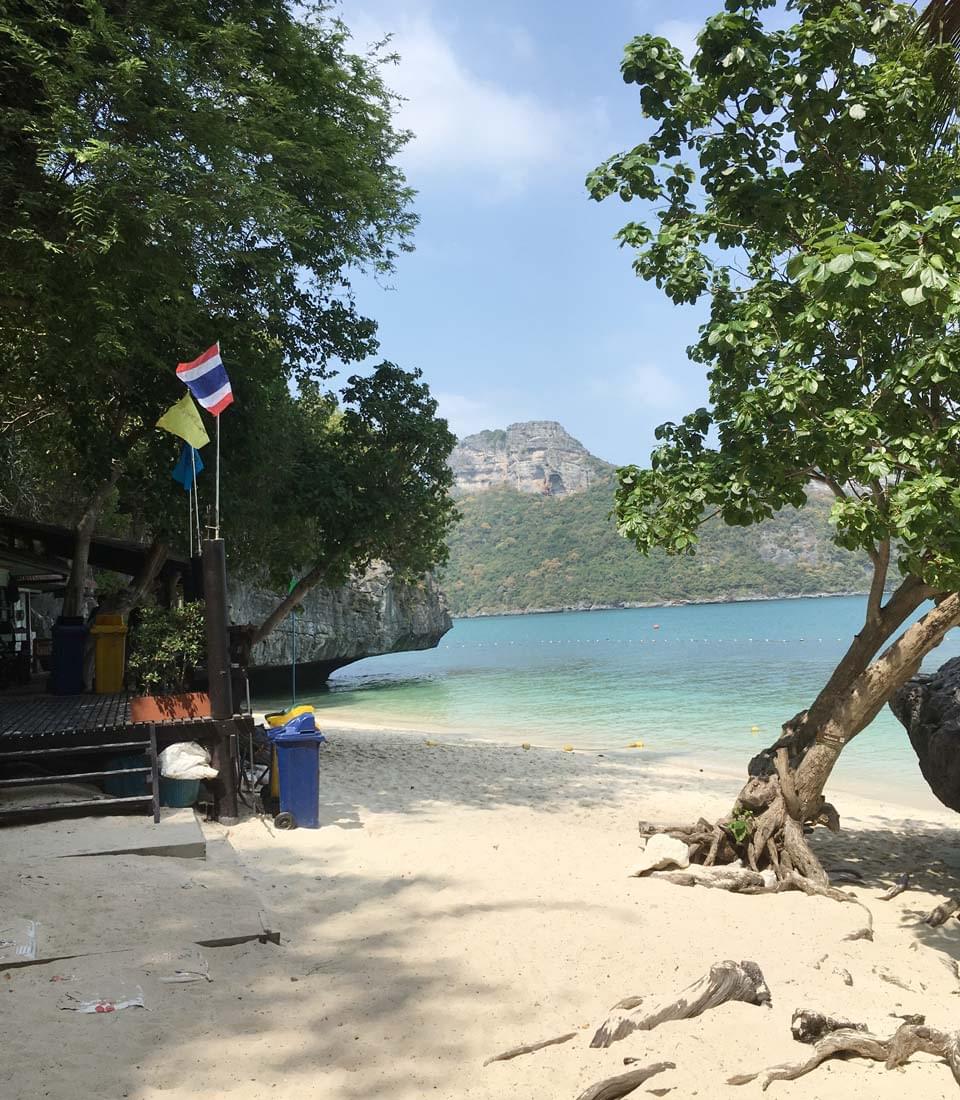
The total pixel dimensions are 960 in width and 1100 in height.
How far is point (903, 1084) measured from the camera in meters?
3.46

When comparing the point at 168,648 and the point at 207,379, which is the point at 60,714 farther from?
the point at 207,379

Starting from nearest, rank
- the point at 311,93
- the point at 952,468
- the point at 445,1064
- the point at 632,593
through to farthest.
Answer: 1. the point at 445,1064
2. the point at 952,468
3. the point at 311,93
4. the point at 632,593

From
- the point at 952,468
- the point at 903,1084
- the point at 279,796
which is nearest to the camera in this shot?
the point at 903,1084

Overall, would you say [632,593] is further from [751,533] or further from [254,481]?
[254,481]

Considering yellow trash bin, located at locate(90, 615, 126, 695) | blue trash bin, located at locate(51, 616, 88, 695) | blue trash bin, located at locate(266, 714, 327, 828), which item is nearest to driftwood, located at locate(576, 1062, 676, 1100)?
blue trash bin, located at locate(266, 714, 327, 828)

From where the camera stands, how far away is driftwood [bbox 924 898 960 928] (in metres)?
7.11

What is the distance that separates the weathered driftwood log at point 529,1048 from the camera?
409 centimetres

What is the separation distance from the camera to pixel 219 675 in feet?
29.2

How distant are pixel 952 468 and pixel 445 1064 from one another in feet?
15.7

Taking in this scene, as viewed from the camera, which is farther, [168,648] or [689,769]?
[689,769]

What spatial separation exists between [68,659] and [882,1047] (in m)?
11.8

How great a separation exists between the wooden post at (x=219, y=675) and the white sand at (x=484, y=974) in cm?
39

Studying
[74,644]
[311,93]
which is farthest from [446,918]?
[311,93]

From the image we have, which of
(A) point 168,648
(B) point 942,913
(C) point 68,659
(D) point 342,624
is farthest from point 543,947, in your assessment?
(D) point 342,624
